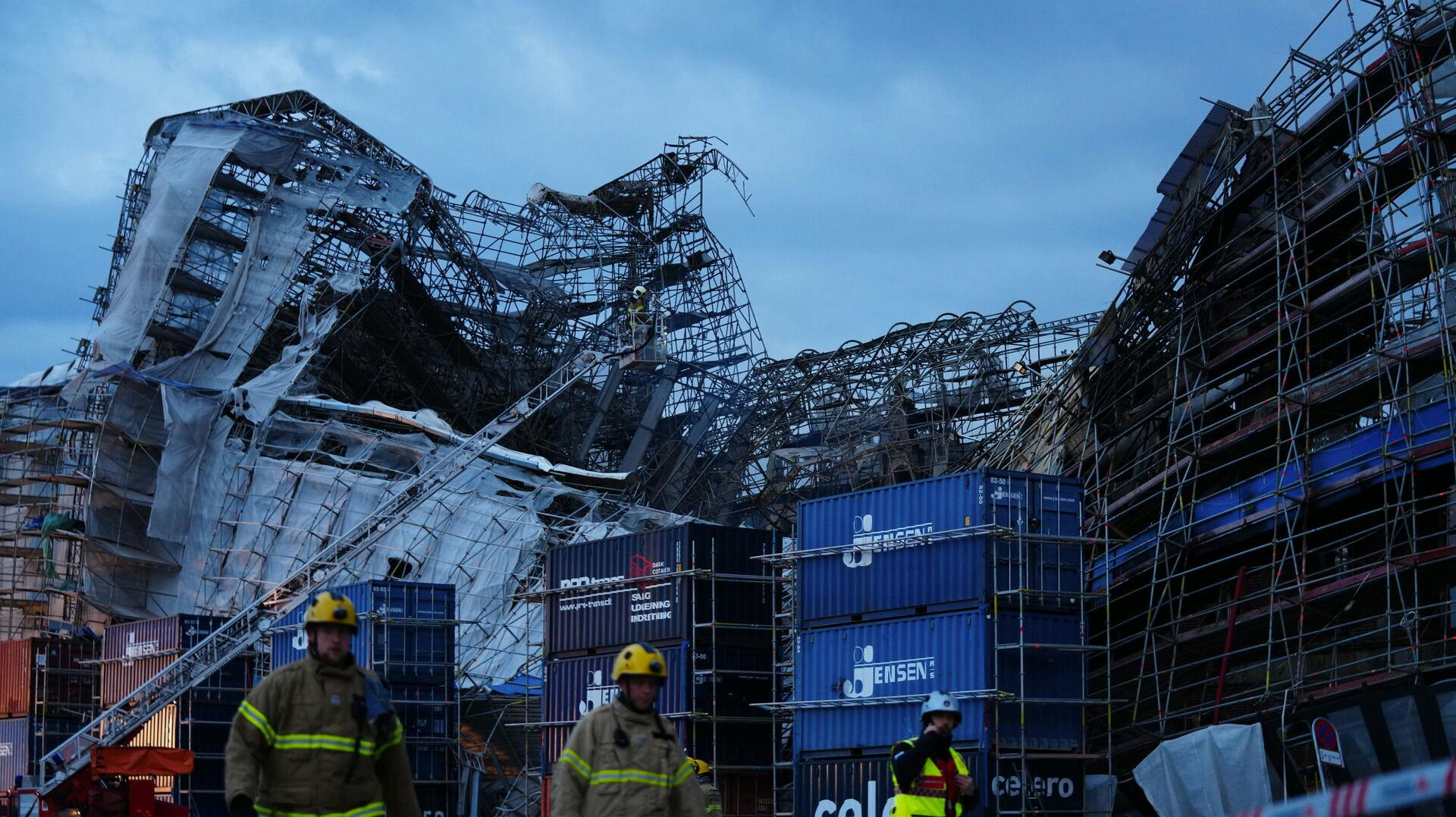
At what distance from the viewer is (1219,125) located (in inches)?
1447

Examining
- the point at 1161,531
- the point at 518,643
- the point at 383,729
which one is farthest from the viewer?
the point at 518,643

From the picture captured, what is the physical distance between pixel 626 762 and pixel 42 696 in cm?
3947

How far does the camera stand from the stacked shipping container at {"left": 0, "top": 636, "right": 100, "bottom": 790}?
4469 cm

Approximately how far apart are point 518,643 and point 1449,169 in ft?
83.8

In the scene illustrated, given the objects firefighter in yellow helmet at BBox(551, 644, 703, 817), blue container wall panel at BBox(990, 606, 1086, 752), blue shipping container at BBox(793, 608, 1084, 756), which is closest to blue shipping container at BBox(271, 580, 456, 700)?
blue shipping container at BBox(793, 608, 1084, 756)

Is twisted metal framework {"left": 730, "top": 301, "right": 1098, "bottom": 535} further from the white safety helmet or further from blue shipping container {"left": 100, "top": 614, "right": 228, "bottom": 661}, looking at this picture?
the white safety helmet

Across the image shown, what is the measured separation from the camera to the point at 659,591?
1261 inches

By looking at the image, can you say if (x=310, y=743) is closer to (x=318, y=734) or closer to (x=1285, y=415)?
(x=318, y=734)

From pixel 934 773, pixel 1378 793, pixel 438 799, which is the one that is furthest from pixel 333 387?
pixel 1378 793

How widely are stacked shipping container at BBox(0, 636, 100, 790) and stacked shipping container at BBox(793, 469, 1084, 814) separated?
2466cm

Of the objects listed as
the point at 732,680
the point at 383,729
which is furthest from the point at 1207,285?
the point at 383,729

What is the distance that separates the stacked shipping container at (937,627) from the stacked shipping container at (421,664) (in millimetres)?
10716

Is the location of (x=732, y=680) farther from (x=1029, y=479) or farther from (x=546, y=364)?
(x=546, y=364)

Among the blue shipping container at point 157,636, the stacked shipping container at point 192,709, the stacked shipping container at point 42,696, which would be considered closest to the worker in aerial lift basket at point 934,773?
the stacked shipping container at point 192,709
